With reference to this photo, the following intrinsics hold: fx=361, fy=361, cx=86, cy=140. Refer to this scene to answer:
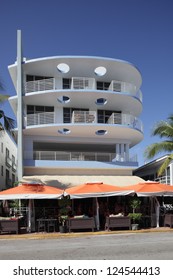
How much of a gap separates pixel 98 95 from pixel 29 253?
21037mm

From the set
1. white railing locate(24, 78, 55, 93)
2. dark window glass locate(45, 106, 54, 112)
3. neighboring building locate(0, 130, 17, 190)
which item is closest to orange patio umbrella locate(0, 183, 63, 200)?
white railing locate(24, 78, 55, 93)

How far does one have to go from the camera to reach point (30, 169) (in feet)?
106

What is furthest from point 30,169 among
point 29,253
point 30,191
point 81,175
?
point 29,253

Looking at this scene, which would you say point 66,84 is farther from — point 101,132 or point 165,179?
point 165,179

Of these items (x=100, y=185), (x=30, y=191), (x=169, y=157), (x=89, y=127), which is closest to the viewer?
(x=30, y=191)

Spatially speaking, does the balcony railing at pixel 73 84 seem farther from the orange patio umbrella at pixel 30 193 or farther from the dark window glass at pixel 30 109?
the orange patio umbrella at pixel 30 193

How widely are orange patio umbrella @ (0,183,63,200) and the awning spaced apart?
755cm

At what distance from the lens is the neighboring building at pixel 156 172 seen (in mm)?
33312

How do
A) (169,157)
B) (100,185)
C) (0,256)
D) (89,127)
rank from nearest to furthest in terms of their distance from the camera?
(0,256)
(100,185)
(169,157)
(89,127)

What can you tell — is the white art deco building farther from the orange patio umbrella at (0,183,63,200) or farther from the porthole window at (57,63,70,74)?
the orange patio umbrella at (0,183,63,200)

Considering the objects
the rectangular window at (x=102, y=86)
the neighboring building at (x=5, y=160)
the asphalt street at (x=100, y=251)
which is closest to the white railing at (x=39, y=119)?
the rectangular window at (x=102, y=86)

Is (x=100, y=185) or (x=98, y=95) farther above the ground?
(x=98, y=95)

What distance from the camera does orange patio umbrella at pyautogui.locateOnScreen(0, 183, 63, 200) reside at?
20531 millimetres

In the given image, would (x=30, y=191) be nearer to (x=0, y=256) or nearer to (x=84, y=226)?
(x=84, y=226)
